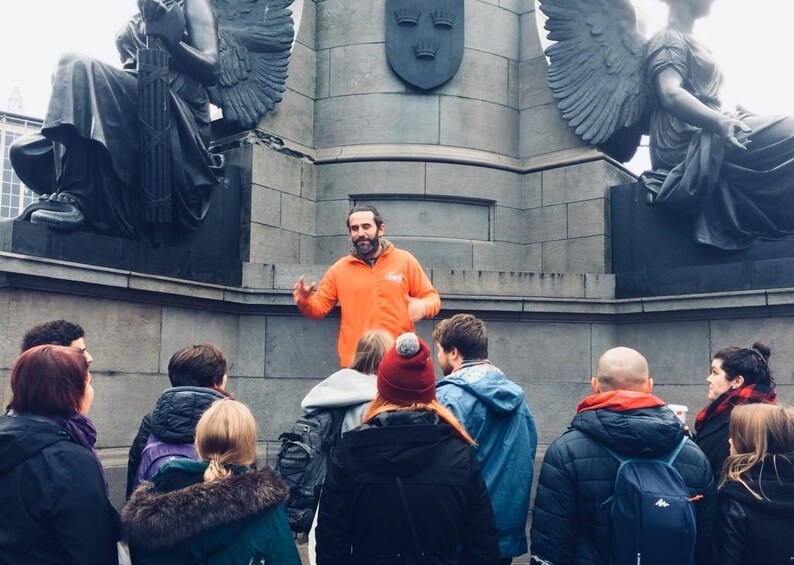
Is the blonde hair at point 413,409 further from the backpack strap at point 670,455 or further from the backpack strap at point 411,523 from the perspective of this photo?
the backpack strap at point 670,455

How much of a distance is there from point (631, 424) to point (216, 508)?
1.82 metres

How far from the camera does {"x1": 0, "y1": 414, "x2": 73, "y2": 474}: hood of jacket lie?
10.4 feet

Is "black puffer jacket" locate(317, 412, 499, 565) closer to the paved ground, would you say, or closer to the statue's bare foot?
the paved ground

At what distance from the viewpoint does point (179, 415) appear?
419cm

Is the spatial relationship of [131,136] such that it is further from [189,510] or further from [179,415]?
[189,510]

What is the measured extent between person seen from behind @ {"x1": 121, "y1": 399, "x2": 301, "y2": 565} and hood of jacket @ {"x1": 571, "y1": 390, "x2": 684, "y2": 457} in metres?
1.43

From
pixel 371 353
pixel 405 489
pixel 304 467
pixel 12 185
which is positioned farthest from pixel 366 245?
pixel 12 185

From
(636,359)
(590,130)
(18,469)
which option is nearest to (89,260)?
(18,469)

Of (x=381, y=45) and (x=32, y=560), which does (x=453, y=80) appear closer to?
(x=381, y=45)

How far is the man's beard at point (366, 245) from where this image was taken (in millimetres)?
6438

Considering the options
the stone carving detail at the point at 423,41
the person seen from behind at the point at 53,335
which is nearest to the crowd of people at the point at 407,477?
the person seen from behind at the point at 53,335

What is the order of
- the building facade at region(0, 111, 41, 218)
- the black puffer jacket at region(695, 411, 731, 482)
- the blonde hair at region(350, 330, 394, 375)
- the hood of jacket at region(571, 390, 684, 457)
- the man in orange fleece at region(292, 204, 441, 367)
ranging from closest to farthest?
1. the hood of jacket at region(571, 390, 684, 457)
2. the blonde hair at region(350, 330, 394, 375)
3. the black puffer jacket at region(695, 411, 731, 482)
4. the man in orange fleece at region(292, 204, 441, 367)
5. the building facade at region(0, 111, 41, 218)

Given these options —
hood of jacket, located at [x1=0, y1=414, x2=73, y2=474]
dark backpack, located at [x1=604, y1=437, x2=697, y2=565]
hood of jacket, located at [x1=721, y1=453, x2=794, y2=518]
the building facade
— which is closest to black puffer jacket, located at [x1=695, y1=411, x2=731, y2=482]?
hood of jacket, located at [x1=721, y1=453, x2=794, y2=518]

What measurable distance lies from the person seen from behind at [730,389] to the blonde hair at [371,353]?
193cm
